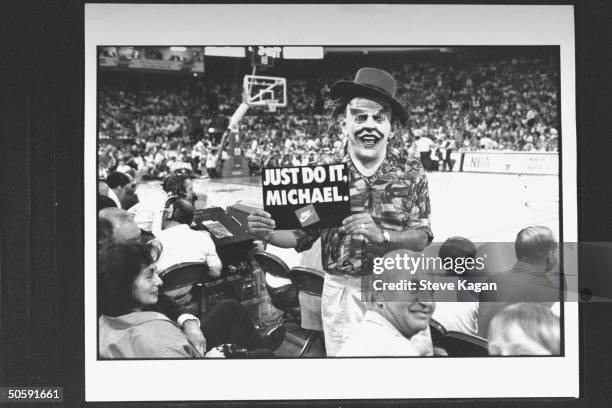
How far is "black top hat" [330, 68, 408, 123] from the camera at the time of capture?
285cm

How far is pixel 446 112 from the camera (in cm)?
284

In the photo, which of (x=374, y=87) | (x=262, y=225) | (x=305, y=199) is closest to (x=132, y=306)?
(x=262, y=225)

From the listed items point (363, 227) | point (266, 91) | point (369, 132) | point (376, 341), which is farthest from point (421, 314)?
point (266, 91)

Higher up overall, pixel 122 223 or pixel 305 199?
pixel 305 199

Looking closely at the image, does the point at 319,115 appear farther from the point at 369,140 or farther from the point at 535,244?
the point at 535,244

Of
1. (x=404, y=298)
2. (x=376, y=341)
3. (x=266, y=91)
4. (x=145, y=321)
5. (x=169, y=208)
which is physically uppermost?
(x=266, y=91)

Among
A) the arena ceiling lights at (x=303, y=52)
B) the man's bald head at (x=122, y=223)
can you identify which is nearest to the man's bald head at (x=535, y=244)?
the arena ceiling lights at (x=303, y=52)

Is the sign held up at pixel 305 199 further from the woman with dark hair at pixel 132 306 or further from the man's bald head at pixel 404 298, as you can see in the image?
the woman with dark hair at pixel 132 306

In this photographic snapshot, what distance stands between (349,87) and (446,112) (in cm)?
52

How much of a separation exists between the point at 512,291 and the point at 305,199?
1.20m

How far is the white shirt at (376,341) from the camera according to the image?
2887mm

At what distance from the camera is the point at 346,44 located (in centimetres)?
285

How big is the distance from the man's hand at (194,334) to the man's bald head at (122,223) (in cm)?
54

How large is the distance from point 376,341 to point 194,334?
970 mm
